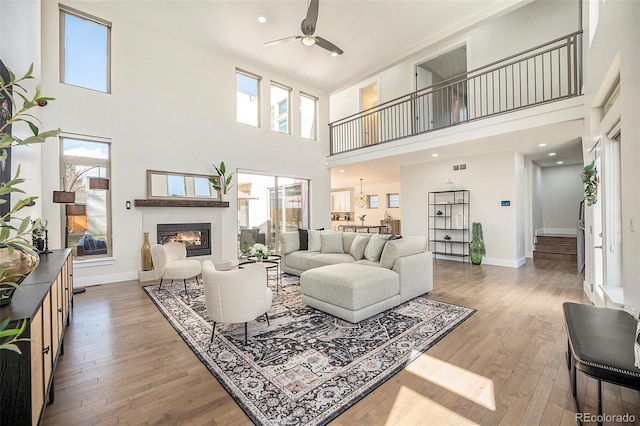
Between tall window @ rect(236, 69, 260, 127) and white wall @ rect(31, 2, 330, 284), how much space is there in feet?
0.61

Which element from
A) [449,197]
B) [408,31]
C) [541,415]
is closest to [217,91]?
[408,31]

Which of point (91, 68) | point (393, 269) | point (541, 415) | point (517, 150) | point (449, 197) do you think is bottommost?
point (541, 415)

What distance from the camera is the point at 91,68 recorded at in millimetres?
5246

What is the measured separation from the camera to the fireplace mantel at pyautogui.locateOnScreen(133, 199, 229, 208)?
545cm

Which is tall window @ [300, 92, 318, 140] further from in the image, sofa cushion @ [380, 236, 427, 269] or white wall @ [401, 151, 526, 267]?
sofa cushion @ [380, 236, 427, 269]

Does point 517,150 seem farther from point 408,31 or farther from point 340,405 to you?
point 340,405

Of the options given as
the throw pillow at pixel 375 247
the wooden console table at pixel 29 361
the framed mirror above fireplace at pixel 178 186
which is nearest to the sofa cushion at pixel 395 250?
the throw pillow at pixel 375 247

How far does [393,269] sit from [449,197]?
464cm

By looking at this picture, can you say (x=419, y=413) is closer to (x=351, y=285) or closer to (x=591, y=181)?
(x=351, y=285)

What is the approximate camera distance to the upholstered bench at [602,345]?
1508 millimetres

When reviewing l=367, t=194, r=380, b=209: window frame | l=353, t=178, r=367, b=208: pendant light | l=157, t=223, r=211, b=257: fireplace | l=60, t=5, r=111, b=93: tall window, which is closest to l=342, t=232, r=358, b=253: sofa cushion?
l=157, t=223, r=211, b=257: fireplace

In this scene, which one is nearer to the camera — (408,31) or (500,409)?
(500,409)

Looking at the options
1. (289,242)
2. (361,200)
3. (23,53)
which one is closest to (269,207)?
A: (289,242)

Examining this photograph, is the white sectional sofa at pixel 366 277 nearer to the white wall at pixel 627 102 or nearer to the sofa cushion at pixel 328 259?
the sofa cushion at pixel 328 259
